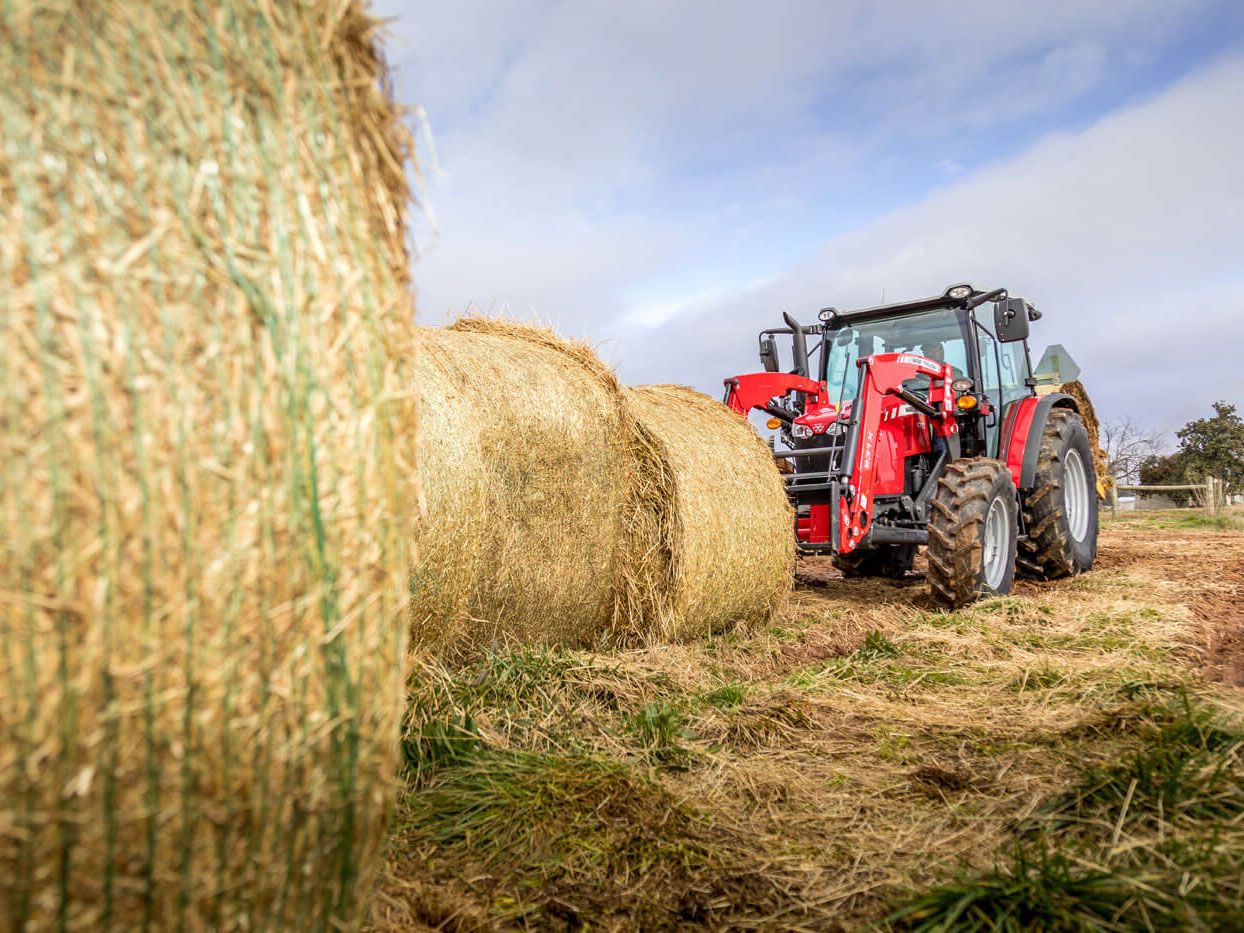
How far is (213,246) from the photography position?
4.97ft

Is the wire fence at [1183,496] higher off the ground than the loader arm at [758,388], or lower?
lower

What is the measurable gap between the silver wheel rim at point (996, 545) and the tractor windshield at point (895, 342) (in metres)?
1.35

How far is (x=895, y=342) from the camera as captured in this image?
7734 millimetres

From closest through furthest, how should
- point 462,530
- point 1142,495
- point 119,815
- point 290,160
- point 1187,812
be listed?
point 119,815 → point 290,160 → point 1187,812 → point 462,530 → point 1142,495

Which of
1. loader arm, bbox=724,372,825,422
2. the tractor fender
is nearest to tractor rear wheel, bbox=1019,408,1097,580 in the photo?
the tractor fender

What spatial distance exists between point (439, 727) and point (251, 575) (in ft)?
5.68

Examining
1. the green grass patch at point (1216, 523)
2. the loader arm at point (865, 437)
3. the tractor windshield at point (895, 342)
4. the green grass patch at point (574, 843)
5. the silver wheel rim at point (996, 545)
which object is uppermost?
the tractor windshield at point (895, 342)

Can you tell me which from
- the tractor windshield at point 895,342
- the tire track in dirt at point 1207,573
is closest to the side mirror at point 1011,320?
the tractor windshield at point 895,342

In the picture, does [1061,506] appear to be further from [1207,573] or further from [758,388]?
[758,388]

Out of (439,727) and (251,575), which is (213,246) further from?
(439,727)

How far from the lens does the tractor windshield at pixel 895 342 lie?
295 inches

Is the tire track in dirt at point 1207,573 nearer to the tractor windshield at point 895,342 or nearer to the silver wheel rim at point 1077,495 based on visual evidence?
the silver wheel rim at point 1077,495

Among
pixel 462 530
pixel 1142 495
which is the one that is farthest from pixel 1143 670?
pixel 1142 495

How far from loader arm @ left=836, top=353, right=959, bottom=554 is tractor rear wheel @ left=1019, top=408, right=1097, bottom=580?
4.90ft
